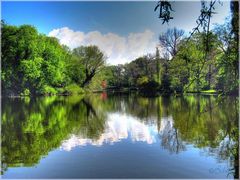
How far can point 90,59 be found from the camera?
7200 centimetres

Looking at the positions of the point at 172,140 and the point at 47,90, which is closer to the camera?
the point at 172,140

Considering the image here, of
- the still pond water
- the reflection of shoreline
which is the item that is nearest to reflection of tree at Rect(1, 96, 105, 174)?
the still pond water

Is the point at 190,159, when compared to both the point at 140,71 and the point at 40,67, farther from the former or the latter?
the point at 140,71

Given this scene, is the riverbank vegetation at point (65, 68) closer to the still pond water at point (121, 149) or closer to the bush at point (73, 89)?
the bush at point (73, 89)

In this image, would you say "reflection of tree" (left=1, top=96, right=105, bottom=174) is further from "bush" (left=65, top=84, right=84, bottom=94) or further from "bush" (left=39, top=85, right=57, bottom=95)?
"bush" (left=65, top=84, right=84, bottom=94)

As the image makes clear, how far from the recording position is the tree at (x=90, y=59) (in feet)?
234

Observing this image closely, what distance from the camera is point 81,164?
12.1 meters

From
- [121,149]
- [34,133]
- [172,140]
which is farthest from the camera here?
[34,133]

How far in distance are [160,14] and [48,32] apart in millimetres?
66264

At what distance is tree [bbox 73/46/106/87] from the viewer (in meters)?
71.3

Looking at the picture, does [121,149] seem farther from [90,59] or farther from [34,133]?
[90,59]

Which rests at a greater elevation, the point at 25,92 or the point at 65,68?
the point at 65,68

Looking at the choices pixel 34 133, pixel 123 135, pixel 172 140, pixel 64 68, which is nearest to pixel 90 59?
pixel 64 68

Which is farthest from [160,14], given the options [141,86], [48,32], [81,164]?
[48,32]
